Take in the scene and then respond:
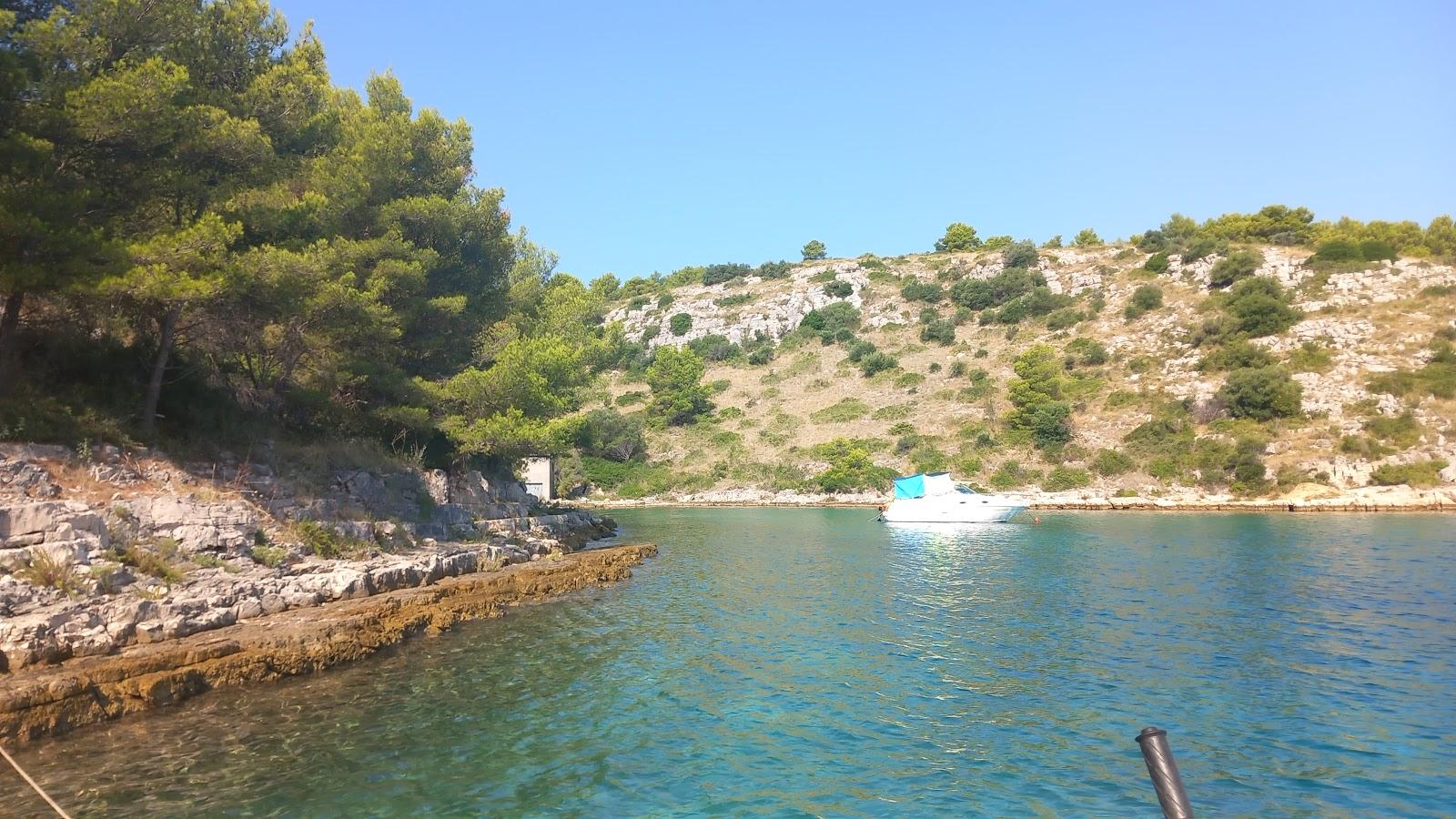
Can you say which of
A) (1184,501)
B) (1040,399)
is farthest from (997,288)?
(1184,501)

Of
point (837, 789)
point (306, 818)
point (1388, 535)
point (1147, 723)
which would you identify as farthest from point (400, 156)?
point (1388, 535)

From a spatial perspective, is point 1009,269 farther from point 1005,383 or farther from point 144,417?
point 144,417

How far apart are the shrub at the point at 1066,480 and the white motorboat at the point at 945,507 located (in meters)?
9.48

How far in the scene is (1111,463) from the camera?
49.5 metres

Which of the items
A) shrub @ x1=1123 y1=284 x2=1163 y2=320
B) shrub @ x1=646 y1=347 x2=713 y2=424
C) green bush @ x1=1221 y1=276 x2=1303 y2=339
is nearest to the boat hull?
green bush @ x1=1221 y1=276 x2=1303 y2=339

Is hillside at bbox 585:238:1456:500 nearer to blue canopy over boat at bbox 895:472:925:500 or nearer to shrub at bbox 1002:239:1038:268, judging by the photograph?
shrub at bbox 1002:239:1038:268

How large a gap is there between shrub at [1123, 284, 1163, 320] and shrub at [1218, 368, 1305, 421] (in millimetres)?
17736

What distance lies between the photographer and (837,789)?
7.72 metres

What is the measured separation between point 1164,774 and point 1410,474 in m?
51.6

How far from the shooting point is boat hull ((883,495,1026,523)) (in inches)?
1594

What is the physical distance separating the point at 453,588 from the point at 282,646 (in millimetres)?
5108

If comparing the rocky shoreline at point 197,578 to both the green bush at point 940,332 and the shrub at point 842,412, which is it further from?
the green bush at point 940,332

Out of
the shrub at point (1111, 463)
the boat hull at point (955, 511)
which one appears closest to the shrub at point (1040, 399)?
the shrub at point (1111, 463)

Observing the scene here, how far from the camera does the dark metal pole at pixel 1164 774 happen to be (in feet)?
7.03
